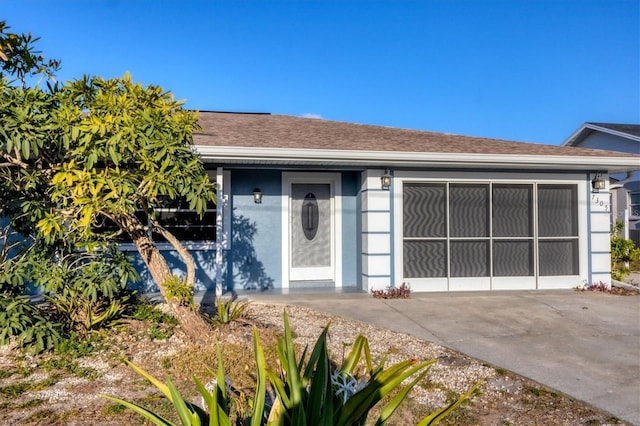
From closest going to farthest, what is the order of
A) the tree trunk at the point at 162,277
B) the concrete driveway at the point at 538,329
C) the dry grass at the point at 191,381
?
the dry grass at the point at 191,381
the concrete driveway at the point at 538,329
the tree trunk at the point at 162,277

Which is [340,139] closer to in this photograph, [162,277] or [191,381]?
[162,277]

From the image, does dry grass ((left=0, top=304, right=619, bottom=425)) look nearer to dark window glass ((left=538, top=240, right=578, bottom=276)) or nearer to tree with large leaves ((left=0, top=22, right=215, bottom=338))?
tree with large leaves ((left=0, top=22, right=215, bottom=338))

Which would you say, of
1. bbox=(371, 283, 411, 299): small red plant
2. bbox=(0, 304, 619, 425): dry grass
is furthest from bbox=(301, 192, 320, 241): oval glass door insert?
bbox=(0, 304, 619, 425): dry grass

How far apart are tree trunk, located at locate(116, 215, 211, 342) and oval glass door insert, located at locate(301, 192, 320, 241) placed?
156 inches

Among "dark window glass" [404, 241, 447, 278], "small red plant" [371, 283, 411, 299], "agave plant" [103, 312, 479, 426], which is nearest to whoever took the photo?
"agave plant" [103, 312, 479, 426]

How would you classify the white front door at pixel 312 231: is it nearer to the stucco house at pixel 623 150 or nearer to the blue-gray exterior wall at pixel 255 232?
the blue-gray exterior wall at pixel 255 232

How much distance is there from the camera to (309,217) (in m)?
8.18

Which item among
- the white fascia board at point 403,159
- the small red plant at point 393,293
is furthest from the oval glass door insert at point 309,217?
the small red plant at point 393,293

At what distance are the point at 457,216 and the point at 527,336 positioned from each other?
3183 millimetres

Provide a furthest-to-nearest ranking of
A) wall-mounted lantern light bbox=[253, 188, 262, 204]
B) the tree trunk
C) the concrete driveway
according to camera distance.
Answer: wall-mounted lantern light bbox=[253, 188, 262, 204] < the tree trunk < the concrete driveway

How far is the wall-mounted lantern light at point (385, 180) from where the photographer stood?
292 inches

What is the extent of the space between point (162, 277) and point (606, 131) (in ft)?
62.6

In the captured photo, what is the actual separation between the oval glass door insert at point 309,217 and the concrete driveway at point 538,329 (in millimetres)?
1257

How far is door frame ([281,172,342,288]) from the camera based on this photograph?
7977 mm
